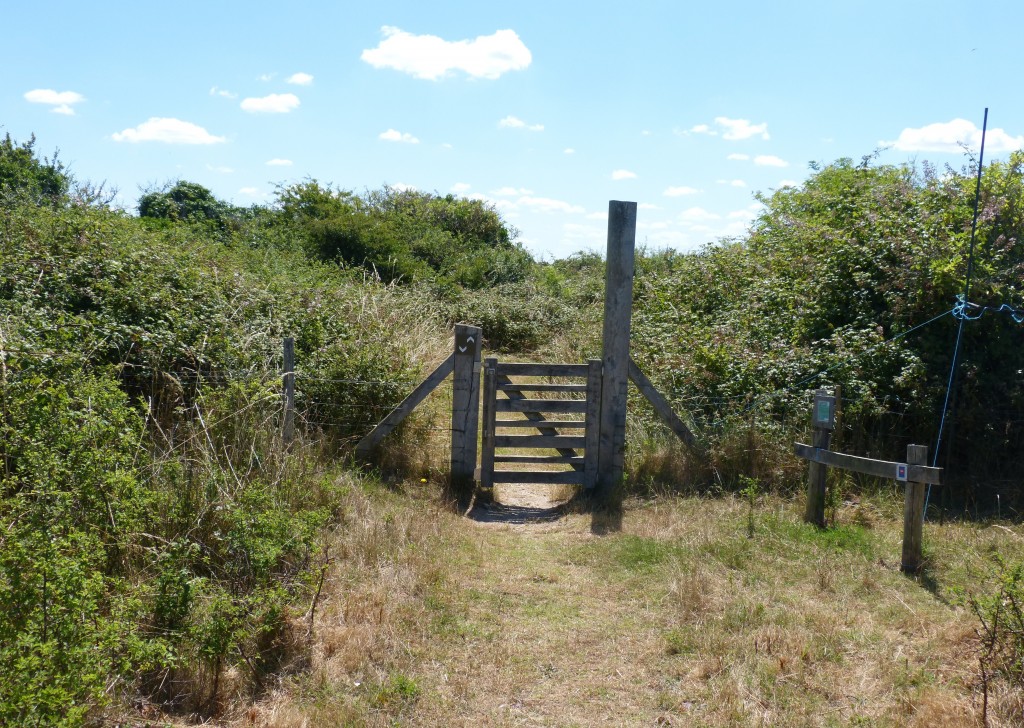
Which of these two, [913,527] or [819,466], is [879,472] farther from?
[819,466]

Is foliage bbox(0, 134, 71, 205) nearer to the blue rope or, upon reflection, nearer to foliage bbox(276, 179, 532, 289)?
foliage bbox(276, 179, 532, 289)

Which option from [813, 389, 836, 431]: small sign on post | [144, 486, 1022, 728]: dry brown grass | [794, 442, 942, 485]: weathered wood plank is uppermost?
[813, 389, 836, 431]: small sign on post

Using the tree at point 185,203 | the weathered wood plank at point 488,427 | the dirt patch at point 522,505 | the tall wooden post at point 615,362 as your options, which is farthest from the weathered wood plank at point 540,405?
the tree at point 185,203

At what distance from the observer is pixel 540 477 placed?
32.2 feet

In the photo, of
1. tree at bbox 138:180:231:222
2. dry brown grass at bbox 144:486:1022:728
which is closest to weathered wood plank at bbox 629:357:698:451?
dry brown grass at bbox 144:486:1022:728

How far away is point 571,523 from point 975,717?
192 inches

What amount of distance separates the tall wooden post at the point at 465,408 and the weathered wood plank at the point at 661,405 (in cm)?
183

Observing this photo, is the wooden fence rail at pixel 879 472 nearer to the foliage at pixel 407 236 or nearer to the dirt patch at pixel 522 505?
the dirt patch at pixel 522 505

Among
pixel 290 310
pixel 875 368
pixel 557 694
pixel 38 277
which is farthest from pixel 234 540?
pixel 875 368

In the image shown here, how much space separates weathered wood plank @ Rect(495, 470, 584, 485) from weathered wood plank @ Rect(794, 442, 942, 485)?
2.64 m

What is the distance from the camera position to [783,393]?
9562mm

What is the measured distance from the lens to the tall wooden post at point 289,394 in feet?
27.2

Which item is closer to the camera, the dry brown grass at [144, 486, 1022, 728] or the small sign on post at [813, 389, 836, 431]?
the dry brown grass at [144, 486, 1022, 728]

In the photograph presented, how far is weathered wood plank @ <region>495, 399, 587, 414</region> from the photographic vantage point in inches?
381
